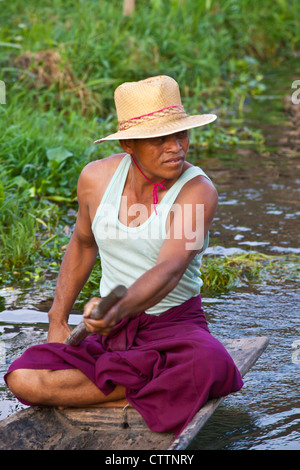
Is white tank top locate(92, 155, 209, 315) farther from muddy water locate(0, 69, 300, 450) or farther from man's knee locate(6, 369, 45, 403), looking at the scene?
muddy water locate(0, 69, 300, 450)

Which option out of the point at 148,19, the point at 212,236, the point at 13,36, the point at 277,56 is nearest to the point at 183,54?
the point at 148,19

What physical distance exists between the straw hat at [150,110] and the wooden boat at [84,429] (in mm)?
1041

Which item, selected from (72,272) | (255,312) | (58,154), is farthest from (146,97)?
(58,154)

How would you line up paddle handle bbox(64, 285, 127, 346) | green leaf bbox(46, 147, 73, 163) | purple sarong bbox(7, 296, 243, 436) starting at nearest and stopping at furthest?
paddle handle bbox(64, 285, 127, 346) < purple sarong bbox(7, 296, 243, 436) < green leaf bbox(46, 147, 73, 163)

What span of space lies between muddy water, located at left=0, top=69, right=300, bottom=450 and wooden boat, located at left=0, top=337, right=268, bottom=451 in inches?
13.2

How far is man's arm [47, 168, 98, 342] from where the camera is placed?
348cm

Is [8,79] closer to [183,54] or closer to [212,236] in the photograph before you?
[183,54]

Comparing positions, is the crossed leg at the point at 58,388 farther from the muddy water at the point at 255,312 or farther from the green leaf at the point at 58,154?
the green leaf at the point at 58,154

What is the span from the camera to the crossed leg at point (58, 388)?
3.09 m

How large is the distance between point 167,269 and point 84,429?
0.73 m

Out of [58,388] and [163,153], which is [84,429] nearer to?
A: [58,388]

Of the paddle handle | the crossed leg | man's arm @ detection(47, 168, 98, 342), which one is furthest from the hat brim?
the crossed leg

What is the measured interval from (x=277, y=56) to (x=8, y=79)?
5297mm

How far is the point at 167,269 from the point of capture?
2975 mm
